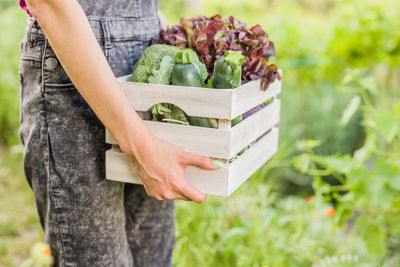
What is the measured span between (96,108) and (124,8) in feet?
1.10

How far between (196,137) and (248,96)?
0.19m

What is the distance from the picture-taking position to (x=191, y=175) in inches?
45.3

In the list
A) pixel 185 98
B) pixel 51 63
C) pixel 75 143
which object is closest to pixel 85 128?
pixel 75 143

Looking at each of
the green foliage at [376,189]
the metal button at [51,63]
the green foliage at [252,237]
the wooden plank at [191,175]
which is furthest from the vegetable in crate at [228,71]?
the green foliage at [252,237]

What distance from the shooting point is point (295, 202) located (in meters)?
3.12

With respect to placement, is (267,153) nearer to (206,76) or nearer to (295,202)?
(206,76)

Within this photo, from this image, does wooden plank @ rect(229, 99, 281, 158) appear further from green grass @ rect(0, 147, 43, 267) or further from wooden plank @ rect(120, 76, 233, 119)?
green grass @ rect(0, 147, 43, 267)

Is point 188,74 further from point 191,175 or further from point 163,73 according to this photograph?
point 191,175

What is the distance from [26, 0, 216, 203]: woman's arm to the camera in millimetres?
1005

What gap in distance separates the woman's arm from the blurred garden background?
3.95ft

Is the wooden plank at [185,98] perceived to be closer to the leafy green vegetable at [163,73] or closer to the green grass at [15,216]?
the leafy green vegetable at [163,73]

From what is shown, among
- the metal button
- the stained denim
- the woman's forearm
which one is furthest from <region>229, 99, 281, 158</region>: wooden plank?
the metal button

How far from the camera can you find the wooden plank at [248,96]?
1.09m

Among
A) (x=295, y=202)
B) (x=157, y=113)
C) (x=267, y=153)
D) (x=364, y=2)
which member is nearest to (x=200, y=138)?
(x=157, y=113)
